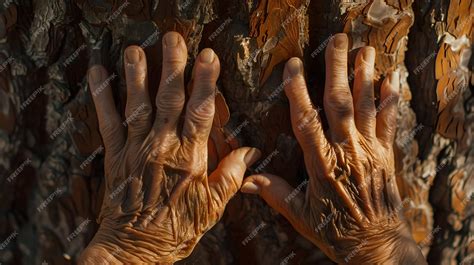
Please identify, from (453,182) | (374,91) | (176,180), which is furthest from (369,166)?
(176,180)

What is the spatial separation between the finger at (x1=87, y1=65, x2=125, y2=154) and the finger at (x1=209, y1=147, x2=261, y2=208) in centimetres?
29

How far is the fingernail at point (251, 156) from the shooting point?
1.87 metres

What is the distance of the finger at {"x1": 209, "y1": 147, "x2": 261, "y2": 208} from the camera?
5.94 ft

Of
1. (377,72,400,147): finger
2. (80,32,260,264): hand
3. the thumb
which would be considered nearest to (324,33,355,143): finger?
(377,72,400,147): finger

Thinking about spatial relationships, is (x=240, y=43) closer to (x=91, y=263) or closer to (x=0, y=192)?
(x=91, y=263)

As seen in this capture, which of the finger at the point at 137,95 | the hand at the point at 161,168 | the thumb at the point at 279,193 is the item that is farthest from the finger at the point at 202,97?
the thumb at the point at 279,193

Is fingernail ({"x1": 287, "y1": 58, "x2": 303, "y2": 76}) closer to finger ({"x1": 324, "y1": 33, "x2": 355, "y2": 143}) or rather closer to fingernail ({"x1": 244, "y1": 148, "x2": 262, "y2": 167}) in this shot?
finger ({"x1": 324, "y1": 33, "x2": 355, "y2": 143})

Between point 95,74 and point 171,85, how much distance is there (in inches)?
9.3

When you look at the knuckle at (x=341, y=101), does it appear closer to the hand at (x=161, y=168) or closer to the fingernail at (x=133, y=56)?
the hand at (x=161, y=168)

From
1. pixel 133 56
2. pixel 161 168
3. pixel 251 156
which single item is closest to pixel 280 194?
pixel 251 156

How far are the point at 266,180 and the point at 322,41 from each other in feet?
1.41

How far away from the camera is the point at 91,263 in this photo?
1.74m

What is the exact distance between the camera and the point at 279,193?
186 cm

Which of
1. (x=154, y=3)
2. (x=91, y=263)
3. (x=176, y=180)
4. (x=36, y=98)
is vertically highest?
(x=154, y=3)
